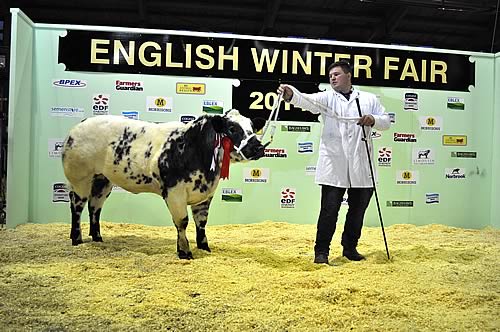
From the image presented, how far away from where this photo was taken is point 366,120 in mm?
3768

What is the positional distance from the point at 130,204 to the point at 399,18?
5630 millimetres

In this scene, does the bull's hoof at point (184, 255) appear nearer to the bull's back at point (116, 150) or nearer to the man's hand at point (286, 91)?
the bull's back at point (116, 150)

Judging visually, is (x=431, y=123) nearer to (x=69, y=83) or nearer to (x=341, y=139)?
(x=341, y=139)

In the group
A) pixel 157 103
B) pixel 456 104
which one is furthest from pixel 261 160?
pixel 456 104

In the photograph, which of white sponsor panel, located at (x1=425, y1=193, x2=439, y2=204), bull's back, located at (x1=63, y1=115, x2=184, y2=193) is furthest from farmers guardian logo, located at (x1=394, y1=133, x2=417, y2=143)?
bull's back, located at (x1=63, y1=115, x2=184, y2=193)

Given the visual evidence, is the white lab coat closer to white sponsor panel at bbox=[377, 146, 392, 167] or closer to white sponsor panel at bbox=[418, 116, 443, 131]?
white sponsor panel at bbox=[377, 146, 392, 167]

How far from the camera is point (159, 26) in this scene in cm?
858

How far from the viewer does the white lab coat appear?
3.86m

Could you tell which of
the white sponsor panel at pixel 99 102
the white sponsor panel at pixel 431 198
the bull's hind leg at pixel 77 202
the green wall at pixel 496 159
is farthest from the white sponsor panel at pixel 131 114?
the green wall at pixel 496 159

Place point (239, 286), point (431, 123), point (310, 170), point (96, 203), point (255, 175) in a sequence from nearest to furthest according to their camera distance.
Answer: point (239, 286)
point (96, 203)
point (255, 175)
point (310, 170)
point (431, 123)

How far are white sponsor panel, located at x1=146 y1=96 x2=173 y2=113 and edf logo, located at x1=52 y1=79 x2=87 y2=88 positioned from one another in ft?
2.34

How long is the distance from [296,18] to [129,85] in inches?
163

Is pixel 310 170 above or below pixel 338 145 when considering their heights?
below

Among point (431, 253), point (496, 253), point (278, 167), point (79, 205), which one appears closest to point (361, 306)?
point (431, 253)
